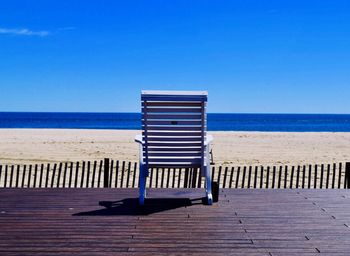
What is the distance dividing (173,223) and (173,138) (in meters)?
1.23

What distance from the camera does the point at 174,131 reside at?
5.41m

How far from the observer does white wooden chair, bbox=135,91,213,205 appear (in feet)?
17.4

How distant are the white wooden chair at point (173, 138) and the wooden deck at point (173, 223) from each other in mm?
428

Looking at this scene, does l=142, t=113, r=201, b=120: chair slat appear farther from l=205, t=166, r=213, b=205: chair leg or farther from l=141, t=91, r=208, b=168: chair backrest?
l=205, t=166, r=213, b=205: chair leg

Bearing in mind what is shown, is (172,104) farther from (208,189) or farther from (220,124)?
(220,124)

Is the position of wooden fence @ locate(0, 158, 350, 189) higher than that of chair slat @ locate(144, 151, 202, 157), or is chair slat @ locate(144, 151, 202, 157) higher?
chair slat @ locate(144, 151, 202, 157)

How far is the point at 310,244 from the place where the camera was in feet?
12.4

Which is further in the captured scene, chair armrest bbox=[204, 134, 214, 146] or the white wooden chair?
chair armrest bbox=[204, 134, 214, 146]

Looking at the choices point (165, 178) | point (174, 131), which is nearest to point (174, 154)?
point (174, 131)

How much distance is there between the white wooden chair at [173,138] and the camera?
17.4ft

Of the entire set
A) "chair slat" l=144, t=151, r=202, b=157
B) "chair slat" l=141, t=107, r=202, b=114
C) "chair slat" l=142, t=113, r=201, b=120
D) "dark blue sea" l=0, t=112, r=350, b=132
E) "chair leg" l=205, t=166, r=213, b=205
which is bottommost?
"dark blue sea" l=0, t=112, r=350, b=132

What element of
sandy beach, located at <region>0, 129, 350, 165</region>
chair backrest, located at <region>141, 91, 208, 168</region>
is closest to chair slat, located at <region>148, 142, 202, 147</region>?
chair backrest, located at <region>141, 91, 208, 168</region>

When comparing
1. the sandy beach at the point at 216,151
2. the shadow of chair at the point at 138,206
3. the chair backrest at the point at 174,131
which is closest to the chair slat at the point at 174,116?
the chair backrest at the point at 174,131

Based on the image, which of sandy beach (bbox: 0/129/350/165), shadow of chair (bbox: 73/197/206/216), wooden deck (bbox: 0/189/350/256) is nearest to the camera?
wooden deck (bbox: 0/189/350/256)
